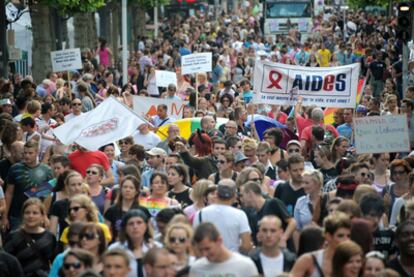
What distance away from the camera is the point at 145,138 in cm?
1962

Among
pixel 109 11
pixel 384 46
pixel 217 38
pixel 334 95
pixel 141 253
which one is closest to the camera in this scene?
pixel 141 253

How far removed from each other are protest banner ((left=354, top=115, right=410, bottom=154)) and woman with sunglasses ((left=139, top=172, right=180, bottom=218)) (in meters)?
2.96

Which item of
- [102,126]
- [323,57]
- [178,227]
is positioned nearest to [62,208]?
[178,227]

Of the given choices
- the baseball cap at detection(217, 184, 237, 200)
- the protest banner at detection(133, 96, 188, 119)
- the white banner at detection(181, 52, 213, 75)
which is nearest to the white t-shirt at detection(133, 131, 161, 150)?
the protest banner at detection(133, 96, 188, 119)

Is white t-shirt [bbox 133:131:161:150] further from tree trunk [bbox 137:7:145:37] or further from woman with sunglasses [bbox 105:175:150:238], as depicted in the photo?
tree trunk [bbox 137:7:145:37]

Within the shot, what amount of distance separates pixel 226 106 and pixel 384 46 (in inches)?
875

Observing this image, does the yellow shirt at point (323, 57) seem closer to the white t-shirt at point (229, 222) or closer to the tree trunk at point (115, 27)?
the tree trunk at point (115, 27)

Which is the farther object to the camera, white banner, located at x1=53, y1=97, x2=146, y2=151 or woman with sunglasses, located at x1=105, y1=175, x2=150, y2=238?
white banner, located at x1=53, y1=97, x2=146, y2=151

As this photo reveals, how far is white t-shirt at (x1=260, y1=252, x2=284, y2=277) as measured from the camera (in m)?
11.5

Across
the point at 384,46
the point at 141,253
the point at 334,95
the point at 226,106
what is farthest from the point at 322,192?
the point at 384,46

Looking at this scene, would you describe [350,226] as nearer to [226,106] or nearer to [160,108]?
[160,108]

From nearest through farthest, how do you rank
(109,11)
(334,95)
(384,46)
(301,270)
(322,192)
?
(301,270) < (322,192) < (334,95) < (384,46) < (109,11)

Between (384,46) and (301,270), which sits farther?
(384,46)

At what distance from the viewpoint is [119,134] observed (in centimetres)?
1827
